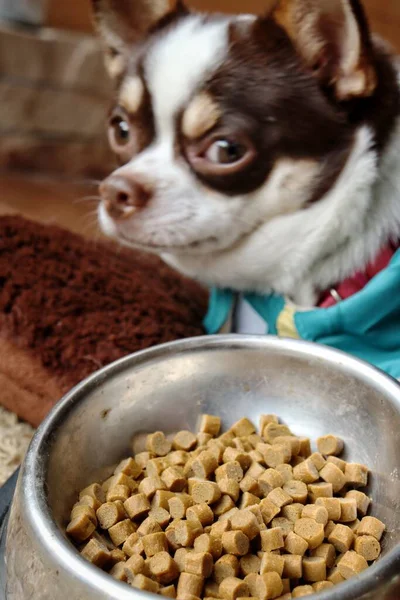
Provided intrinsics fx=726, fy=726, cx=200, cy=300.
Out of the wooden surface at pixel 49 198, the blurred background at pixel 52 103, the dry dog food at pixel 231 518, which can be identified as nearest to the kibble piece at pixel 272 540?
the dry dog food at pixel 231 518

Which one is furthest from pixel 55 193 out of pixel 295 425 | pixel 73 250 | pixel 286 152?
pixel 295 425

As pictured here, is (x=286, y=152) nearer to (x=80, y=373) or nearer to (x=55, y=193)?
(x=80, y=373)

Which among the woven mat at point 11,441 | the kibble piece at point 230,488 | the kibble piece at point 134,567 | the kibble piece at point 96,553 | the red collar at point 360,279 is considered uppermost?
the red collar at point 360,279

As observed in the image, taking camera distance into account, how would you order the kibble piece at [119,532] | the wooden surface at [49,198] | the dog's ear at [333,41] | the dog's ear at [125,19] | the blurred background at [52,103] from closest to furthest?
the kibble piece at [119,532], the dog's ear at [333,41], the dog's ear at [125,19], the wooden surface at [49,198], the blurred background at [52,103]

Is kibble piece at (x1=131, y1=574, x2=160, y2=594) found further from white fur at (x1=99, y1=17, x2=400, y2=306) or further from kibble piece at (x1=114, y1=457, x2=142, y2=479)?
white fur at (x1=99, y1=17, x2=400, y2=306)

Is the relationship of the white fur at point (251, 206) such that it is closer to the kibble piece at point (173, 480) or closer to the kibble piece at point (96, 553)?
the kibble piece at point (173, 480)

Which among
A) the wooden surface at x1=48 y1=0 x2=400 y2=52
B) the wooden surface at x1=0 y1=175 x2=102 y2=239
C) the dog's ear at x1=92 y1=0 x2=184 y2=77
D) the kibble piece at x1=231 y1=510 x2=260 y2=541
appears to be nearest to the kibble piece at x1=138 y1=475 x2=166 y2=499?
the kibble piece at x1=231 y1=510 x2=260 y2=541
